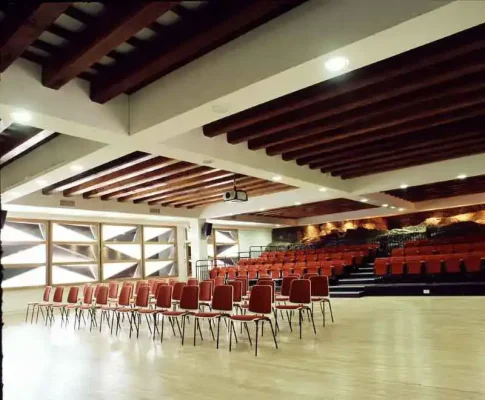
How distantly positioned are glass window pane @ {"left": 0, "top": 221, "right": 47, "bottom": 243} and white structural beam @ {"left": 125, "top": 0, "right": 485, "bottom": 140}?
9509 millimetres

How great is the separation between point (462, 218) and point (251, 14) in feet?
51.9

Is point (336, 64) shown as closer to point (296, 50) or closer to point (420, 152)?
point (296, 50)

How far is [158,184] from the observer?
32.0 feet

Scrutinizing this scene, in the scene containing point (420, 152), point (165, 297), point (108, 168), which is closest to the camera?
point (165, 297)

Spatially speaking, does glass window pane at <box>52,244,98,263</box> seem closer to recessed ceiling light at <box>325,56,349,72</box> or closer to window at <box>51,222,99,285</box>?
window at <box>51,222,99,285</box>

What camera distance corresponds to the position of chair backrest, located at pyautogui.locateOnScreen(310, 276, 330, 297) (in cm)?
750

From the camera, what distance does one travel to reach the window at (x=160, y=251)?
15.9 metres

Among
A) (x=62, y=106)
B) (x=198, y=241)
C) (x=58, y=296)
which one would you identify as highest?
(x=62, y=106)

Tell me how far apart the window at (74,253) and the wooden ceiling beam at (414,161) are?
8.93 metres

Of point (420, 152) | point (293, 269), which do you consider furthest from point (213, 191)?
point (420, 152)

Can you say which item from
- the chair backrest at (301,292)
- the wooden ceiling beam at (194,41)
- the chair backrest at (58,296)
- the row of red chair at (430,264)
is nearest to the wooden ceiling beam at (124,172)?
the chair backrest at (58,296)

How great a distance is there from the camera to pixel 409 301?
9.94 m

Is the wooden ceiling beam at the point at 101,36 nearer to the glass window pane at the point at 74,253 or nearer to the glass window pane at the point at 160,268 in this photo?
the glass window pane at the point at 74,253

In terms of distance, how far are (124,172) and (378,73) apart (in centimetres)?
561
